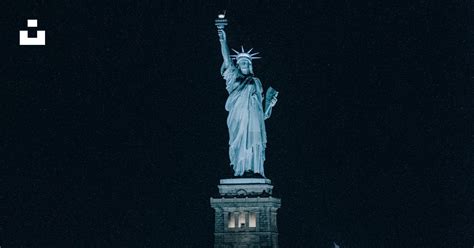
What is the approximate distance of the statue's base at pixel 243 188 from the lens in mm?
20953

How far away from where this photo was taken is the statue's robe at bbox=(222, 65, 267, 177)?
21719 millimetres

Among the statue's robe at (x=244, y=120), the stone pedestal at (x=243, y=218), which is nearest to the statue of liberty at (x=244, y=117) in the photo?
the statue's robe at (x=244, y=120)

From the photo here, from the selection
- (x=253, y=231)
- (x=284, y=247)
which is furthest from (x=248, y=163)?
(x=284, y=247)

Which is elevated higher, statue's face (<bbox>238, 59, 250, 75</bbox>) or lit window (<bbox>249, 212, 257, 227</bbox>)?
statue's face (<bbox>238, 59, 250, 75</bbox>)

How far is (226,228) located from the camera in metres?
20.8

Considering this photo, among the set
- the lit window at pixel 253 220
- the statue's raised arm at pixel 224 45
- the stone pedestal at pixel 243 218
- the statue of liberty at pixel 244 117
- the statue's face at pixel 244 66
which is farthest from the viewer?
the statue's face at pixel 244 66

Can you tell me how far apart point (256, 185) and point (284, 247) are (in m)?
3.55

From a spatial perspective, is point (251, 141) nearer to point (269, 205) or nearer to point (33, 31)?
point (269, 205)

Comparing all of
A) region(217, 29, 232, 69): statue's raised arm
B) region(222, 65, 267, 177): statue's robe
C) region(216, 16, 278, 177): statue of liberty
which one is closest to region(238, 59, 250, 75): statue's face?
region(216, 16, 278, 177): statue of liberty

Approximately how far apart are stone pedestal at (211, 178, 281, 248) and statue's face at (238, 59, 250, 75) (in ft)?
11.2

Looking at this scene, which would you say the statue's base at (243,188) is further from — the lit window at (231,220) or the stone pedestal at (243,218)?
the lit window at (231,220)

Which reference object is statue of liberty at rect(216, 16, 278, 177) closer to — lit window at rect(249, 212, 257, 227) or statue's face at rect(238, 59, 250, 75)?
statue's face at rect(238, 59, 250, 75)

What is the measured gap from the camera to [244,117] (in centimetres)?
2191

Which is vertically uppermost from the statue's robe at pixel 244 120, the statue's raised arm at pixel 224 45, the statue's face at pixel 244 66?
the statue's raised arm at pixel 224 45
